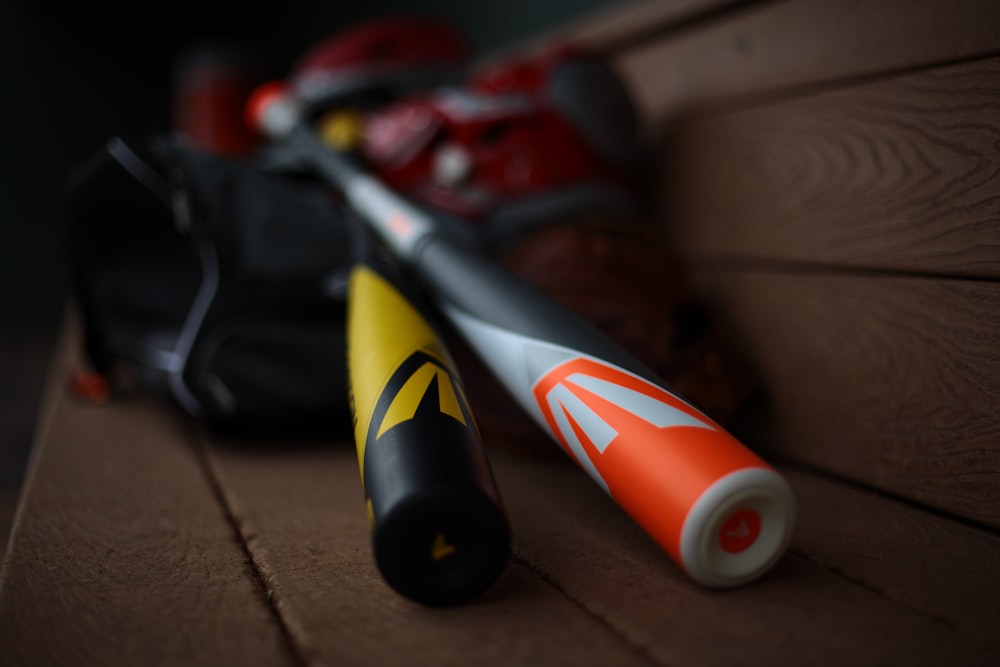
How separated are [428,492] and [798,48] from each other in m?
0.64

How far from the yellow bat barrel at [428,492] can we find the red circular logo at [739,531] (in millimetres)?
134

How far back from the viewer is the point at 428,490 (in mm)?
462

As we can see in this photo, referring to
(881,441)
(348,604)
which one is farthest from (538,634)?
(881,441)

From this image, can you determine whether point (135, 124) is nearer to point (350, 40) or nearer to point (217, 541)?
point (350, 40)

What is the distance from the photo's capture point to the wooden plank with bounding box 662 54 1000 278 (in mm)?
633

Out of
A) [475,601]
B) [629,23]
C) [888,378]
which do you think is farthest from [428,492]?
[629,23]

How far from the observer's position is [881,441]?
72 centimetres

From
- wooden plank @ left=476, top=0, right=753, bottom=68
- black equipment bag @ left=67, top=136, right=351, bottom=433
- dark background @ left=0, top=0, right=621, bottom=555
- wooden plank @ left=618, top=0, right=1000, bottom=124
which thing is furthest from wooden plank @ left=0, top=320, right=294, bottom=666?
dark background @ left=0, top=0, right=621, bottom=555

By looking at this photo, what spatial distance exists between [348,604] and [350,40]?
115 centimetres

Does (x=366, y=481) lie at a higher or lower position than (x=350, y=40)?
lower

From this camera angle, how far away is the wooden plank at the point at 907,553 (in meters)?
0.50

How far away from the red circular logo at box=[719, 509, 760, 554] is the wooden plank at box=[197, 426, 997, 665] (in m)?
0.04

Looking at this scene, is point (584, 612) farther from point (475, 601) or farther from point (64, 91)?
point (64, 91)

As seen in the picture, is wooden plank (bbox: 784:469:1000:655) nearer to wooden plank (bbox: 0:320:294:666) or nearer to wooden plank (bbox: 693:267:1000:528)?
wooden plank (bbox: 693:267:1000:528)
